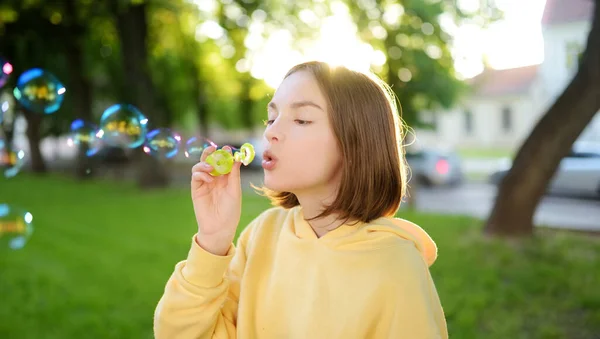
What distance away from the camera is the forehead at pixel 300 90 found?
1628 millimetres

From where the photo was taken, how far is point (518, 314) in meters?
4.76

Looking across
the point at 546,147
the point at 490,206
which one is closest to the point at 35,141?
the point at 490,206

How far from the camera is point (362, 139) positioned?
1635 millimetres

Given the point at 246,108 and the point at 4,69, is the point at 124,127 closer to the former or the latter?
the point at 4,69

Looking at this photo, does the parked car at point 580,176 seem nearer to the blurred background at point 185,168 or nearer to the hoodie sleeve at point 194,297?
the blurred background at point 185,168

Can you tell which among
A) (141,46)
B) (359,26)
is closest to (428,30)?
(359,26)

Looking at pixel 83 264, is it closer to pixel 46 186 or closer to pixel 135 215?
pixel 135 215

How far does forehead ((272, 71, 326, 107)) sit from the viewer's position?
163cm

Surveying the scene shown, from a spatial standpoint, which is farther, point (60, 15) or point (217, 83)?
point (217, 83)

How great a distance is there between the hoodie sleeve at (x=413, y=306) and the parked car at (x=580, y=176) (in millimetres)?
12836

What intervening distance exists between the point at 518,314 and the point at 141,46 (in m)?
13.6

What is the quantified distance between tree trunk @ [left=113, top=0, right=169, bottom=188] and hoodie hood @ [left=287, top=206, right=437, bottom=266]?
14.1 metres

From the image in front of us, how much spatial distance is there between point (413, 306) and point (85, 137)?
9.95 feet

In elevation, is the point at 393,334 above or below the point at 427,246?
below
